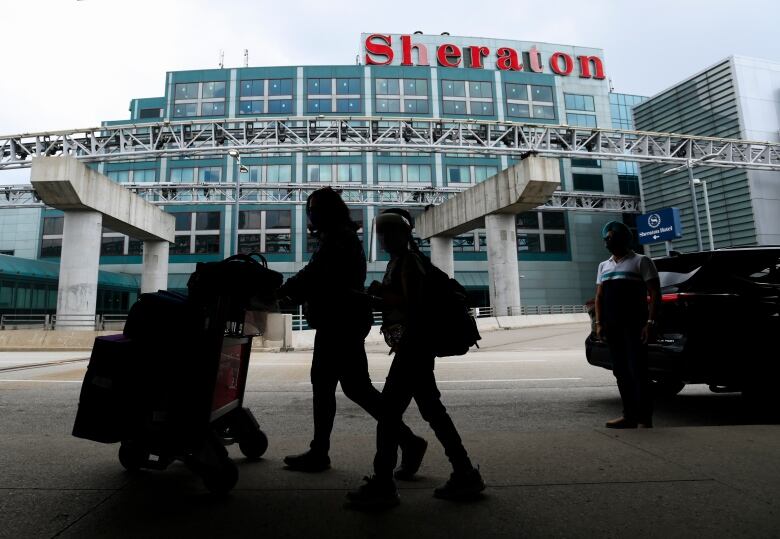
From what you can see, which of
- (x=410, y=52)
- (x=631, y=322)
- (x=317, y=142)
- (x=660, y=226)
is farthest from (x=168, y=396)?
(x=410, y=52)

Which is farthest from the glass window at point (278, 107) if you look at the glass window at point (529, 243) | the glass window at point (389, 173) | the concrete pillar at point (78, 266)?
the concrete pillar at point (78, 266)

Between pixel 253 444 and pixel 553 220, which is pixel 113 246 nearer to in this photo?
pixel 553 220

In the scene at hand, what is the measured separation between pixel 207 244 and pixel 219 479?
45511 mm

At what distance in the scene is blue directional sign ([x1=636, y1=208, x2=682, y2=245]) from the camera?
93.2ft

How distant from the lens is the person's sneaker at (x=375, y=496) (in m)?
2.34

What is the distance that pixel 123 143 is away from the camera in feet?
81.1

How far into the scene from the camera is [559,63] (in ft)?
168

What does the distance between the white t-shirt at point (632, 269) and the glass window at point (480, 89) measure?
157 ft

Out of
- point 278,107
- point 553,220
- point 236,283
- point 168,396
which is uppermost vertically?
point 278,107

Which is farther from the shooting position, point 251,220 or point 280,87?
point 280,87

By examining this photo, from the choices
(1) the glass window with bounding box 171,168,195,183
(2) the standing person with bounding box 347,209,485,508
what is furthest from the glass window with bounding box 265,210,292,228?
(2) the standing person with bounding box 347,209,485,508

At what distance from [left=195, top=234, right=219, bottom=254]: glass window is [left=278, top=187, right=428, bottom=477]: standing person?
146 ft

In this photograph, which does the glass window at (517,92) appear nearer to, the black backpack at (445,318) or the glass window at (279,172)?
the glass window at (279,172)

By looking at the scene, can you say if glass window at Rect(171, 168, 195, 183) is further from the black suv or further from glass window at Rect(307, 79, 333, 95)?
the black suv
